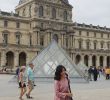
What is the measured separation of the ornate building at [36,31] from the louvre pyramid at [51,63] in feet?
112

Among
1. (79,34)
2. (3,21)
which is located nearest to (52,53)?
(3,21)

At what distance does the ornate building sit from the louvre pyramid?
3418 centimetres

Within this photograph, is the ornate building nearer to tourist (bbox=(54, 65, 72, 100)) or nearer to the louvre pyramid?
the louvre pyramid

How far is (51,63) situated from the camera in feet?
92.5

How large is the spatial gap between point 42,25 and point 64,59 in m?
39.7

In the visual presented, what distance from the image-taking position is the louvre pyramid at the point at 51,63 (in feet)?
90.3

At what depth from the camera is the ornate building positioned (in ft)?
212

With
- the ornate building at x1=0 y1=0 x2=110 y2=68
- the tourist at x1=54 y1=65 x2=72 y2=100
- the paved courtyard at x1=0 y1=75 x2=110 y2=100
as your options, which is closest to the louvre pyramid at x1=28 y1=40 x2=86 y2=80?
the paved courtyard at x1=0 y1=75 x2=110 y2=100

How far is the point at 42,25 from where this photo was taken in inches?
2675

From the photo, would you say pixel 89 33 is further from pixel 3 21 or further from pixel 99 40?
pixel 3 21

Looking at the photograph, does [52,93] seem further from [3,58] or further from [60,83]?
[3,58]

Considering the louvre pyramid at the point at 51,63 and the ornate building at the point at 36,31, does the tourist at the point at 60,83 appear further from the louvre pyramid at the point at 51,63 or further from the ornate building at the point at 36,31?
the ornate building at the point at 36,31

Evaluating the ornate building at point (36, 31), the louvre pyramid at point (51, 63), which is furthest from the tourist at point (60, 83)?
the ornate building at point (36, 31)

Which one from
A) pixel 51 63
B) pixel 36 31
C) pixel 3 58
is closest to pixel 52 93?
pixel 51 63
